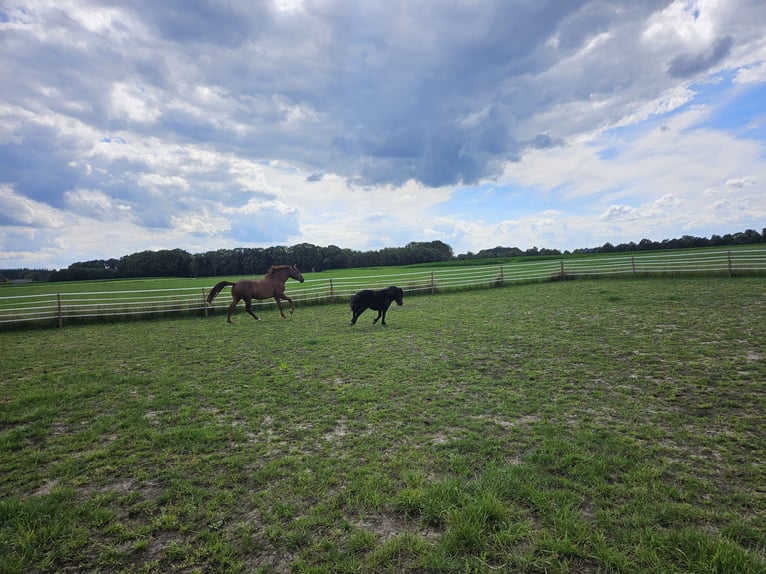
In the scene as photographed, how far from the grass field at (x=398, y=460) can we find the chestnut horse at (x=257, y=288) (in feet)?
17.2

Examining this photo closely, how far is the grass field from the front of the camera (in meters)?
2.10

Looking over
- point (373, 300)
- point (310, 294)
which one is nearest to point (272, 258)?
point (310, 294)

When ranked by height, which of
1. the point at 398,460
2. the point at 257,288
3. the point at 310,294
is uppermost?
the point at 257,288

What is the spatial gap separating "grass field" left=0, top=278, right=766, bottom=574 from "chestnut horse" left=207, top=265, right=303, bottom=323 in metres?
5.25

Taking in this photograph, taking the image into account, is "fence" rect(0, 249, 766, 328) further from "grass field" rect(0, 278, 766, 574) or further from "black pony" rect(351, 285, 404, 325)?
"grass field" rect(0, 278, 766, 574)

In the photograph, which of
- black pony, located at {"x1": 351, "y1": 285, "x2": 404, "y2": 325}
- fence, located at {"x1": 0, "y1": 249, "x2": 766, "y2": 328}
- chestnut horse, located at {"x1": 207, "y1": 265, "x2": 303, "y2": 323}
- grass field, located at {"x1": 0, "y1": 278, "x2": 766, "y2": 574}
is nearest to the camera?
grass field, located at {"x1": 0, "y1": 278, "x2": 766, "y2": 574}

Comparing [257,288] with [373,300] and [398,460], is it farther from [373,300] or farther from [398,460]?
[398,460]

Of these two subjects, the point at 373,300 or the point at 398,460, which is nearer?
the point at 398,460

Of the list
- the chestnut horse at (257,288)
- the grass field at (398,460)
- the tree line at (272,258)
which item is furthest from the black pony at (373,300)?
the tree line at (272,258)

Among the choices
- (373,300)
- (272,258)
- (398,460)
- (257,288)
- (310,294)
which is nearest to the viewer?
(398,460)

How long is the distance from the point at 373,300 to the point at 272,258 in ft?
129

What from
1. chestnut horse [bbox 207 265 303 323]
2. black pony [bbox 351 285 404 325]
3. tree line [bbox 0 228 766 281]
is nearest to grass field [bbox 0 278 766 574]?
black pony [bbox 351 285 404 325]

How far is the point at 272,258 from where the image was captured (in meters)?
46.2

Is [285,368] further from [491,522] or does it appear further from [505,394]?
[491,522]
